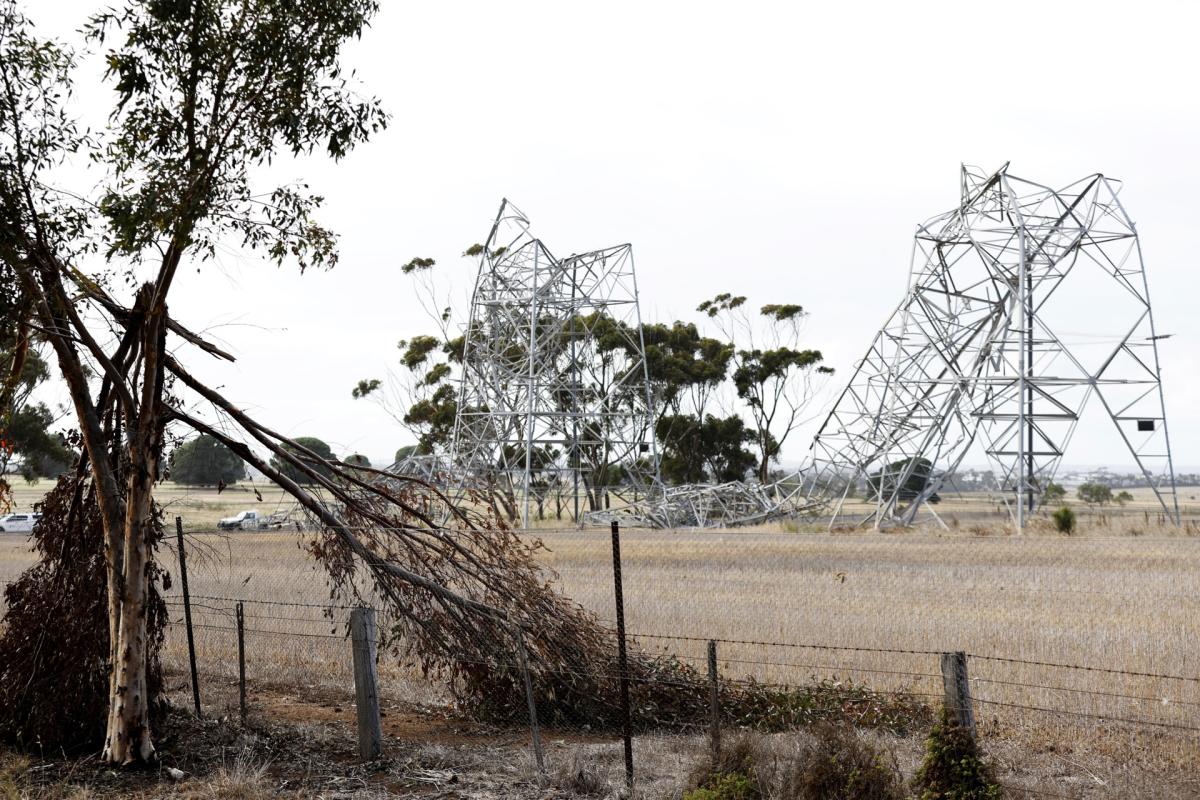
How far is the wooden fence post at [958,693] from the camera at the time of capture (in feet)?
23.8

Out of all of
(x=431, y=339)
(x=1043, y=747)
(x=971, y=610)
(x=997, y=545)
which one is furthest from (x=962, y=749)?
(x=431, y=339)

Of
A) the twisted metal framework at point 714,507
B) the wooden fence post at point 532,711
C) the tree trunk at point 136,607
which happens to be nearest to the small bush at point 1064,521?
the twisted metal framework at point 714,507

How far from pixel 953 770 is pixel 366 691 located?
178 inches

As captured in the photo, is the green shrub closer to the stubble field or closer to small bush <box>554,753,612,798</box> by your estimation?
small bush <box>554,753,612,798</box>

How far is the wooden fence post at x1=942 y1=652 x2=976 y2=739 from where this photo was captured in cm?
724

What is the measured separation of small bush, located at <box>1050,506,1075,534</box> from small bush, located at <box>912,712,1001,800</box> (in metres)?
28.8

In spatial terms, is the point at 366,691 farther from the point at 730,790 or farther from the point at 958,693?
the point at 958,693

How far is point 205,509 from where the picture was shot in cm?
6506

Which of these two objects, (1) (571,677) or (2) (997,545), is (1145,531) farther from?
(1) (571,677)

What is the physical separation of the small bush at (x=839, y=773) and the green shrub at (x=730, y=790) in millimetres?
190

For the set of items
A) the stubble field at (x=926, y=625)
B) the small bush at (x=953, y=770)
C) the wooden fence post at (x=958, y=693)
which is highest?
the wooden fence post at (x=958, y=693)

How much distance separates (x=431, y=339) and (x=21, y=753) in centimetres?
5343

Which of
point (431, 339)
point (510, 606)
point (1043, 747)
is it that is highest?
point (431, 339)

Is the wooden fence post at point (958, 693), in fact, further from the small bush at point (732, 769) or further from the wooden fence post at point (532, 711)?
the wooden fence post at point (532, 711)
